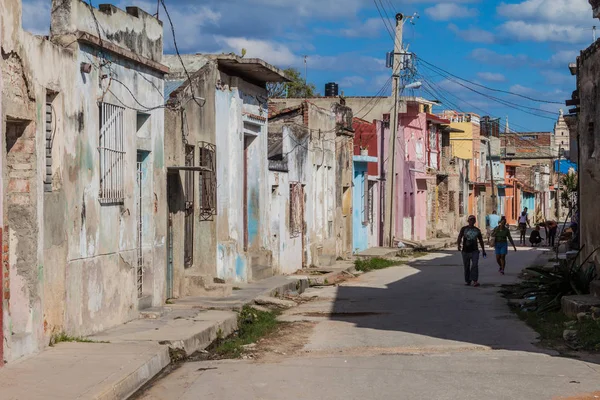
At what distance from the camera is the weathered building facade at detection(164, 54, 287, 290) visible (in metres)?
18.6

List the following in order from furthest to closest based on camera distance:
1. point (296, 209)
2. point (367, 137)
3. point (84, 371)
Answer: point (367, 137) → point (296, 209) → point (84, 371)

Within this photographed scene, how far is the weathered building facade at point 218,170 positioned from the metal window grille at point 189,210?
2 centimetres

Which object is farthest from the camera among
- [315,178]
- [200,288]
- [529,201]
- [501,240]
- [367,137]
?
[529,201]

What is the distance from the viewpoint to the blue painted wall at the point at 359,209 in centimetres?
3842

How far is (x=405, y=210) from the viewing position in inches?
1925

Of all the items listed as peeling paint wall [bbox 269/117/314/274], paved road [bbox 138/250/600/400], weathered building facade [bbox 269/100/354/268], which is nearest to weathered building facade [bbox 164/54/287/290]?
peeling paint wall [bbox 269/117/314/274]

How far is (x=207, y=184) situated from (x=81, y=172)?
7.44 metres

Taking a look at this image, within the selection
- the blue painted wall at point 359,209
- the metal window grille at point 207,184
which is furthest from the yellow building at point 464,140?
the metal window grille at point 207,184

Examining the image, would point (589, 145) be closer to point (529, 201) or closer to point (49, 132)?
point (49, 132)

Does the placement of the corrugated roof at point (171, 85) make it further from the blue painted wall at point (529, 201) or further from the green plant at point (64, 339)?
the blue painted wall at point (529, 201)

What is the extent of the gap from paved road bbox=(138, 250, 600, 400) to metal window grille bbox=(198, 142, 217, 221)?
114 inches

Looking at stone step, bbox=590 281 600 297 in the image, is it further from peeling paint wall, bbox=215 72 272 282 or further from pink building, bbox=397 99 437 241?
pink building, bbox=397 99 437 241

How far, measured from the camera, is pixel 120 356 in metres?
11.0

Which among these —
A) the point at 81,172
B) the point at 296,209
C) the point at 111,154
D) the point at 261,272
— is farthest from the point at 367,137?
the point at 81,172
